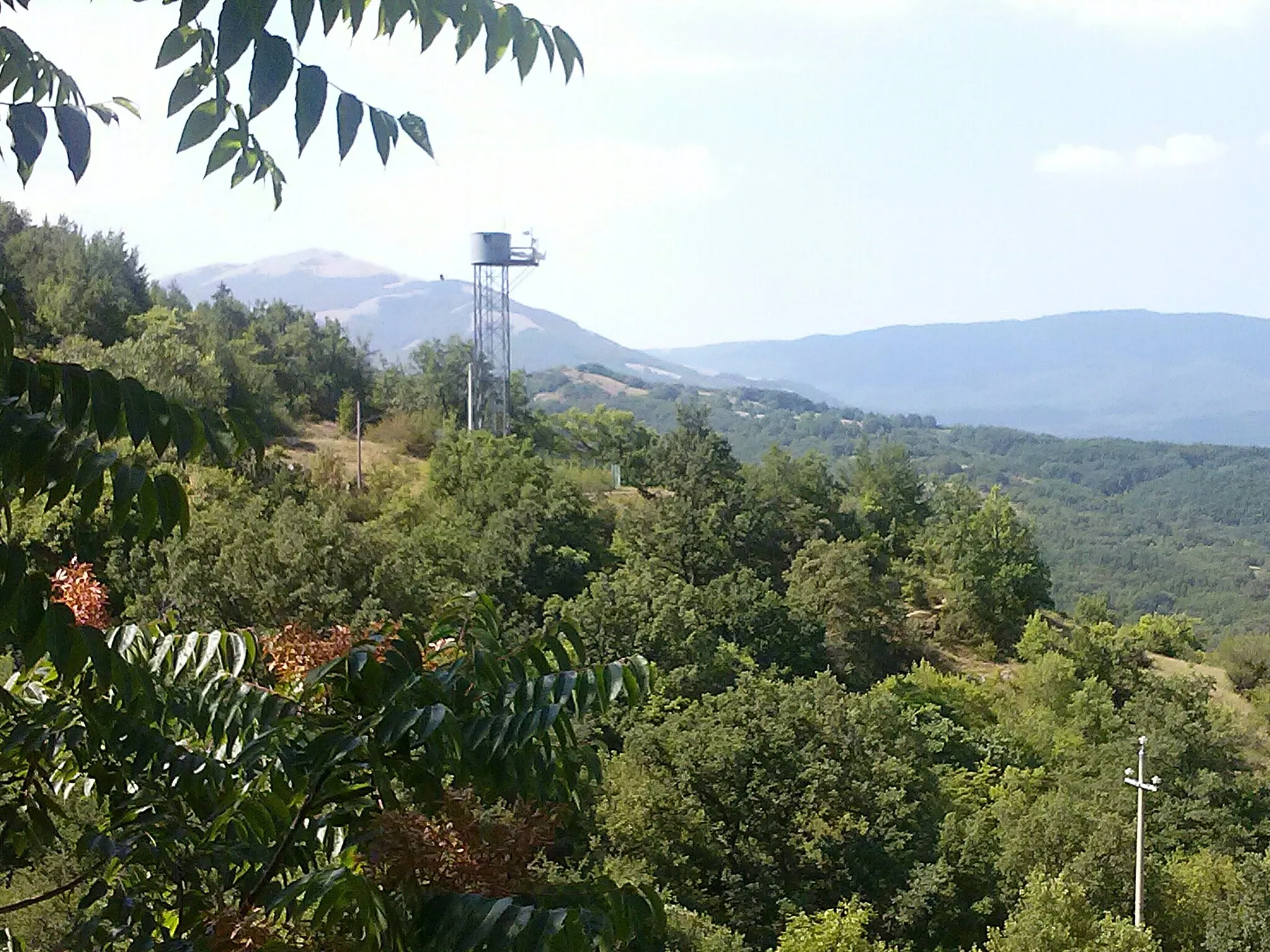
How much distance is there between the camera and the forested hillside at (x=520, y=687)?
1738mm

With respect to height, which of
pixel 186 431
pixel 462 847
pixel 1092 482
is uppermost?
pixel 186 431

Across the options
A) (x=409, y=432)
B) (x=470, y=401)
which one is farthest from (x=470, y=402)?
(x=409, y=432)

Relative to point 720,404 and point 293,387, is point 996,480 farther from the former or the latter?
point 293,387

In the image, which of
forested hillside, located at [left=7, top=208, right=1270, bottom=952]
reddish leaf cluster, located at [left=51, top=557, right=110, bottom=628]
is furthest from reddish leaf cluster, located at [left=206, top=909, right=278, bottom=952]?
reddish leaf cluster, located at [left=51, top=557, right=110, bottom=628]

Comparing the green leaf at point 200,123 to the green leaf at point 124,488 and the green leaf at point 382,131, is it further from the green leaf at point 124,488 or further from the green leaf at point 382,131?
the green leaf at point 124,488

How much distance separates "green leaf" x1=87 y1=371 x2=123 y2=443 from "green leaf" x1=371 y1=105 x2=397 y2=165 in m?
0.57

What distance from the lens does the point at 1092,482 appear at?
99062 millimetres

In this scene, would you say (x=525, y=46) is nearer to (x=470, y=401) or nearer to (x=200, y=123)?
(x=200, y=123)

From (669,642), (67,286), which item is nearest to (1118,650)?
(669,642)

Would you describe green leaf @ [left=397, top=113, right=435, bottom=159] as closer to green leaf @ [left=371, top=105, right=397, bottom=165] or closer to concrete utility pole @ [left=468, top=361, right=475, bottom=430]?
green leaf @ [left=371, top=105, right=397, bottom=165]

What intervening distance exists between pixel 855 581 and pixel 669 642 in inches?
278

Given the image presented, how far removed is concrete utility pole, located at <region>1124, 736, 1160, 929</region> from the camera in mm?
13547

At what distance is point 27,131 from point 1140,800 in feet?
53.0

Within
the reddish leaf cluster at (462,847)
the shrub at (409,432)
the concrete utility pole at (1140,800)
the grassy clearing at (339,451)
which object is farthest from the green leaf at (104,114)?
the shrub at (409,432)
